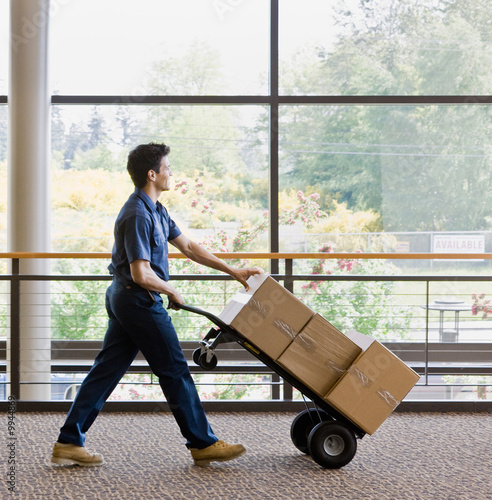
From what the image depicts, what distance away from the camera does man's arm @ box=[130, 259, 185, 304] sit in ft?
8.87

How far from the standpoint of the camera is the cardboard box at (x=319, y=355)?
9.32ft

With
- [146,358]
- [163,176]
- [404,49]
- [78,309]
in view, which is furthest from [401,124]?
[146,358]

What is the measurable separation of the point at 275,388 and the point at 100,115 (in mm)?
2529

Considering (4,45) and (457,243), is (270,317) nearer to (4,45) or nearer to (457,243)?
(457,243)

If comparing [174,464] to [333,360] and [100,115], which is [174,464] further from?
[100,115]

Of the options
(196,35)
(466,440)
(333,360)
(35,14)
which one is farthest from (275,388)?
(35,14)

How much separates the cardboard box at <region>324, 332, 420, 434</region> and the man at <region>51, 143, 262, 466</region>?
0.51m

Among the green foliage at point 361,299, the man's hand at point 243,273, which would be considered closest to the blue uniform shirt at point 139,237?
the man's hand at point 243,273

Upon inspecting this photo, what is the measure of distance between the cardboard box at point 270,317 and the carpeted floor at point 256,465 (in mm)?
532

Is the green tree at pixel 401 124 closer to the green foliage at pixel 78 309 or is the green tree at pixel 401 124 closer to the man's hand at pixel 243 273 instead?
the green foliage at pixel 78 309

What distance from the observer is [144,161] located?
2.88 m

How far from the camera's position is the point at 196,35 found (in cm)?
548

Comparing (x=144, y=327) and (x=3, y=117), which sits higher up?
(x=3, y=117)

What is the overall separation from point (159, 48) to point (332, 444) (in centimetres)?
369
